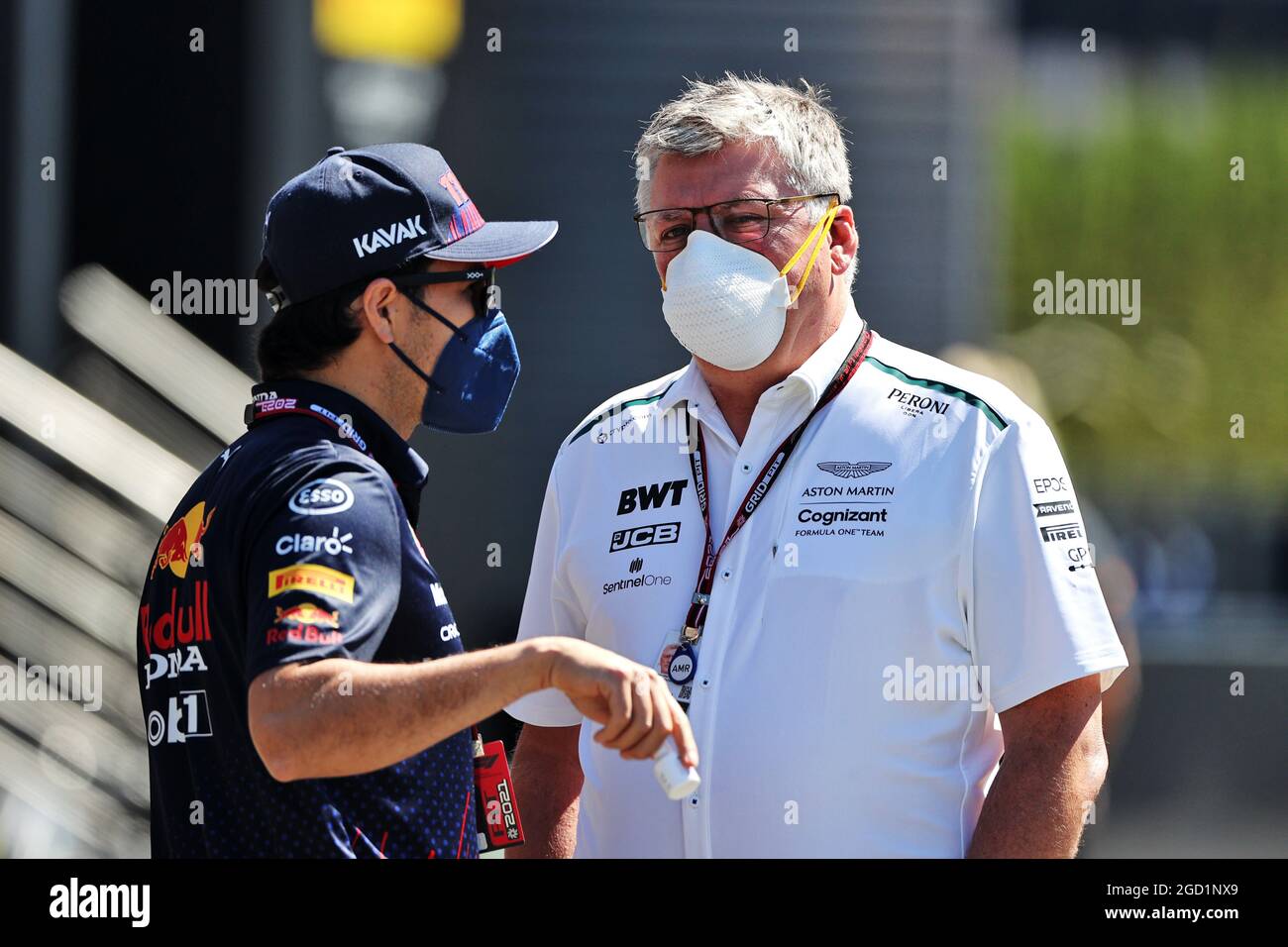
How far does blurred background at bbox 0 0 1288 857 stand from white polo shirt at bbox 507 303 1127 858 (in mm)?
2397

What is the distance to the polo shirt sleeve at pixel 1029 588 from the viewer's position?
2.43 meters

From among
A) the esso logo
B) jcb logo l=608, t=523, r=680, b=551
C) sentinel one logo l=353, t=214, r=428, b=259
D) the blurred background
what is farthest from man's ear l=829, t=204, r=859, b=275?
the blurred background

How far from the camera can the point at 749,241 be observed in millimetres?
2814

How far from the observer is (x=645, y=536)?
2729 mm

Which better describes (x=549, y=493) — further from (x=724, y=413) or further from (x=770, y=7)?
(x=770, y=7)

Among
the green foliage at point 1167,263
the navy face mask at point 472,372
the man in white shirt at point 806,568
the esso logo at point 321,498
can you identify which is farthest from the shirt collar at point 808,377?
the green foliage at point 1167,263

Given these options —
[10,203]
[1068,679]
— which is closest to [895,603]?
[1068,679]

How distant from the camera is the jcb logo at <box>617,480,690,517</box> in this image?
2750 mm

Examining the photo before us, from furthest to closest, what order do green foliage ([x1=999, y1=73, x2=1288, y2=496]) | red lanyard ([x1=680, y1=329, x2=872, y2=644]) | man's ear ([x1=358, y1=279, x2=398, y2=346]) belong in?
green foliage ([x1=999, y1=73, x2=1288, y2=496]) → red lanyard ([x1=680, y1=329, x2=872, y2=644]) → man's ear ([x1=358, y1=279, x2=398, y2=346])

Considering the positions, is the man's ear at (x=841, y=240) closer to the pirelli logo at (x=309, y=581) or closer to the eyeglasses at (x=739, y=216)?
the eyeglasses at (x=739, y=216)

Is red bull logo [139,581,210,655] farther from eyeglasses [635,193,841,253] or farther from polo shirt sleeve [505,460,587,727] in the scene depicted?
eyeglasses [635,193,841,253]

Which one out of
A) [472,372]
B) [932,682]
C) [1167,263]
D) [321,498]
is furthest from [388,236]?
[1167,263]

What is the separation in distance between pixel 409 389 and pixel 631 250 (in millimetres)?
3190
